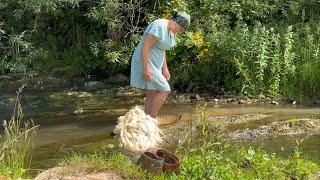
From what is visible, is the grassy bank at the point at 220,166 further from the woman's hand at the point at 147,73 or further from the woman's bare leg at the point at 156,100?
the woman's bare leg at the point at 156,100

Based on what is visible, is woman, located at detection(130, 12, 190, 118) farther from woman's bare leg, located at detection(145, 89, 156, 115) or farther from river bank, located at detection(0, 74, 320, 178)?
river bank, located at detection(0, 74, 320, 178)

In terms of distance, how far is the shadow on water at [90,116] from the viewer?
7.31m

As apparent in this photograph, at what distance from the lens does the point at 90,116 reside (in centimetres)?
977

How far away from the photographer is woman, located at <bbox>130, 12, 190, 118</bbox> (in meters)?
→ 7.21

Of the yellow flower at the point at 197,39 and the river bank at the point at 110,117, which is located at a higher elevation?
the yellow flower at the point at 197,39

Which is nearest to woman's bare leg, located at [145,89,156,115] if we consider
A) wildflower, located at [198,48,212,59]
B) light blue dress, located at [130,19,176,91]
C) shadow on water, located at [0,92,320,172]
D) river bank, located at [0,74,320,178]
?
light blue dress, located at [130,19,176,91]

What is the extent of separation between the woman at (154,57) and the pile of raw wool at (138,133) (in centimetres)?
37

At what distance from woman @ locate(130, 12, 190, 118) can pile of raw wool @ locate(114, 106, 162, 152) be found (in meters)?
0.37

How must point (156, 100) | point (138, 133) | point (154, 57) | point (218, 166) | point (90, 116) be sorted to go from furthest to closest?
1. point (90, 116)
2. point (156, 100)
3. point (154, 57)
4. point (138, 133)
5. point (218, 166)

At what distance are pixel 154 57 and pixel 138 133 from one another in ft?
3.52

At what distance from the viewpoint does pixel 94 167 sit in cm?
556

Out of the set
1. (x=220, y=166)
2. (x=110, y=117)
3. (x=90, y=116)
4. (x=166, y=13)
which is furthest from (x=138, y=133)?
(x=166, y=13)

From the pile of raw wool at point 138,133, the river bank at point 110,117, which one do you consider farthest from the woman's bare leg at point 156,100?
the river bank at point 110,117

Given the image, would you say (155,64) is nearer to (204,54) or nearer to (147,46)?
(147,46)
